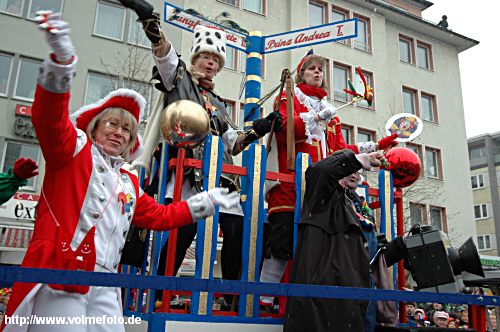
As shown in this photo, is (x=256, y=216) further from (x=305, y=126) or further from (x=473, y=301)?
(x=473, y=301)

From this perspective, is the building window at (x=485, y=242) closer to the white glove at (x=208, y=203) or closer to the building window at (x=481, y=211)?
the building window at (x=481, y=211)

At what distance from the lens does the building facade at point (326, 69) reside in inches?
591

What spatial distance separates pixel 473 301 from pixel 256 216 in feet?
4.59

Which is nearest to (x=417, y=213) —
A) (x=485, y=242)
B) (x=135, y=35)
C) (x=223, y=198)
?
(x=135, y=35)

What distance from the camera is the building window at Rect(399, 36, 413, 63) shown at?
912 inches

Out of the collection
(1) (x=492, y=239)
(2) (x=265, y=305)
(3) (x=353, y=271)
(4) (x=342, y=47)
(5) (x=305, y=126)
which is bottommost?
(2) (x=265, y=305)

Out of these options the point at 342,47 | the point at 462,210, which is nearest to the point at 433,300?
the point at 342,47

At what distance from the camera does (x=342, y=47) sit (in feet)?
68.7

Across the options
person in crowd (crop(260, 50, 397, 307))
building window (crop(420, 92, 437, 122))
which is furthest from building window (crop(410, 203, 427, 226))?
person in crowd (crop(260, 50, 397, 307))

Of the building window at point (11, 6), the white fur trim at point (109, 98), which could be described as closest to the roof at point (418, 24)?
the building window at point (11, 6)

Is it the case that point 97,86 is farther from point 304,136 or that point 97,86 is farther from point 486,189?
point 486,189

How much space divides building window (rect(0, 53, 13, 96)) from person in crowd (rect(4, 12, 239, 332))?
569 inches

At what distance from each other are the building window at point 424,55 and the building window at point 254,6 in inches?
345

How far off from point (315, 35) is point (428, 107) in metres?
20.2
